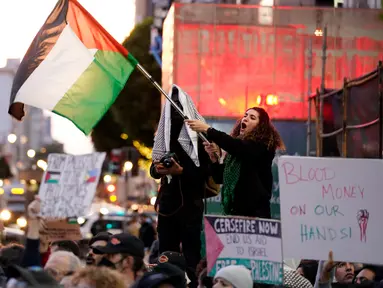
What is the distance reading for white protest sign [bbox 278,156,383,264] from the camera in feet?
28.2

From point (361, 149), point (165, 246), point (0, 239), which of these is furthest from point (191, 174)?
point (361, 149)

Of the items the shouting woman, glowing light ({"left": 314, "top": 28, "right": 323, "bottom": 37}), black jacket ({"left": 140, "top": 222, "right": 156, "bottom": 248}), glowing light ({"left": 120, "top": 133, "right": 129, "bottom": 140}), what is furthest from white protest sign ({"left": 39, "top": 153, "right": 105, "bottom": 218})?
glowing light ({"left": 120, "top": 133, "right": 129, "bottom": 140})

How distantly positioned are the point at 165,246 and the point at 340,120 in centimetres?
1128

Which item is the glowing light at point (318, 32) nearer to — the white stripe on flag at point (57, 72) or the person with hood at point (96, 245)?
the white stripe on flag at point (57, 72)

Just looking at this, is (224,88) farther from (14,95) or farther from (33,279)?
(33,279)

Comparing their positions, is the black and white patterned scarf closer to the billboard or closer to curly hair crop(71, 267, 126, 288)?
curly hair crop(71, 267, 126, 288)

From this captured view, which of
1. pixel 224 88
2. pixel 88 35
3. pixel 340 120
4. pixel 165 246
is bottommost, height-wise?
pixel 165 246

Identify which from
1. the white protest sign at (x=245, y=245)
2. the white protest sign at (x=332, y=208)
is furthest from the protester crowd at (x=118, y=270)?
the white protest sign at (x=245, y=245)

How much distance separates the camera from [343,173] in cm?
885

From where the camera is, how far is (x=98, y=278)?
6.67 m

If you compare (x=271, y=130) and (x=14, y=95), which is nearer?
(x=271, y=130)

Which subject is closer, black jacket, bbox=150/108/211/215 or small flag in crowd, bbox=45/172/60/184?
black jacket, bbox=150/108/211/215

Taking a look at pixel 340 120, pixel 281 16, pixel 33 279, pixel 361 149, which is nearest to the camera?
pixel 33 279

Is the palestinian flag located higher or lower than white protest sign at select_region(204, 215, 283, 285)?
higher
